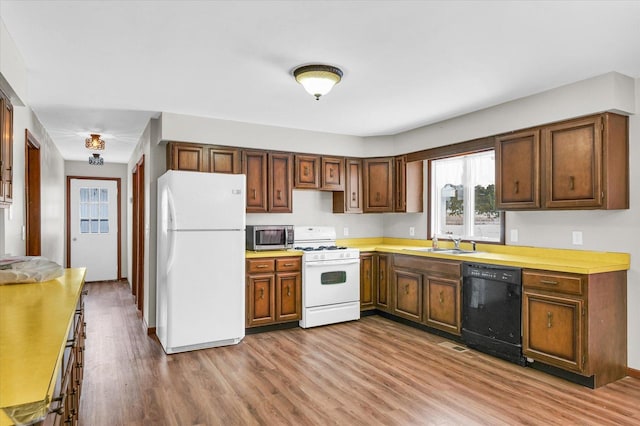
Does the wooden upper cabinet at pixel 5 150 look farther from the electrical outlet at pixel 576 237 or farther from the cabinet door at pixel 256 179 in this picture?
the electrical outlet at pixel 576 237

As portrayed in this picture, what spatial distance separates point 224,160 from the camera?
465 cm

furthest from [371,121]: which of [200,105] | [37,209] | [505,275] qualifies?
[37,209]

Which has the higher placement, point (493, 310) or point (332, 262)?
point (332, 262)

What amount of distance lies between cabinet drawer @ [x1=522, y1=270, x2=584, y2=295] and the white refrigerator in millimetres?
2658

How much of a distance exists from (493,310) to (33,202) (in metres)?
4.83

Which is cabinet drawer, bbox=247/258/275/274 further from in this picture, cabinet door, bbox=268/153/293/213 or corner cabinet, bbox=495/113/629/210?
corner cabinet, bbox=495/113/629/210

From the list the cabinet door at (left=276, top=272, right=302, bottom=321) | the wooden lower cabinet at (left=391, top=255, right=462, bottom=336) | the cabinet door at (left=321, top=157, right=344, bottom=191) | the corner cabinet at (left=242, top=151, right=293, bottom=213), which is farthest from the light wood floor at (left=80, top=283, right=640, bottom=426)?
the cabinet door at (left=321, top=157, right=344, bottom=191)

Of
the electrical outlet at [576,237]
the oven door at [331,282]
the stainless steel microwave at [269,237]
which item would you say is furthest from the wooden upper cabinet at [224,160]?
the electrical outlet at [576,237]

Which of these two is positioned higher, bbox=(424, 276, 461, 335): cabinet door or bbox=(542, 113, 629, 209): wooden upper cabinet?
bbox=(542, 113, 629, 209): wooden upper cabinet

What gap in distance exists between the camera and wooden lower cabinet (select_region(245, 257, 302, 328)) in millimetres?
4484

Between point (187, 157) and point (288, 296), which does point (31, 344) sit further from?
point (288, 296)

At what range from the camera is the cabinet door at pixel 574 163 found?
323 cm

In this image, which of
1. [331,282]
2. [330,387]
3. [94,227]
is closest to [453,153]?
[331,282]

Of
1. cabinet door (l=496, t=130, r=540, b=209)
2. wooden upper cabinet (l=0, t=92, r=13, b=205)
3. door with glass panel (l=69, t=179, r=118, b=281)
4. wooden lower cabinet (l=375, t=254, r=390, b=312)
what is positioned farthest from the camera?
door with glass panel (l=69, t=179, r=118, b=281)
